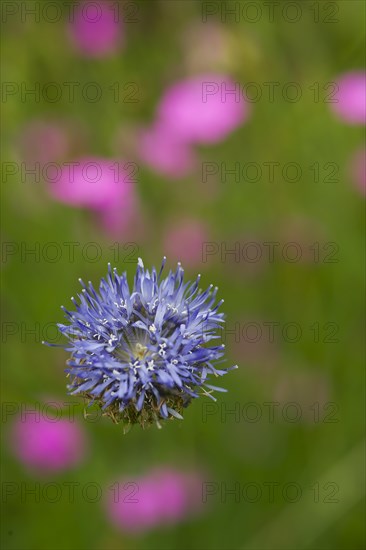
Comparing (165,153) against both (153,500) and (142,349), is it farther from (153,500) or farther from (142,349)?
(142,349)

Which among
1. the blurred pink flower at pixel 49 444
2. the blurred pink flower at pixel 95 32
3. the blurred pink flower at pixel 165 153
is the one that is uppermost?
the blurred pink flower at pixel 95 32

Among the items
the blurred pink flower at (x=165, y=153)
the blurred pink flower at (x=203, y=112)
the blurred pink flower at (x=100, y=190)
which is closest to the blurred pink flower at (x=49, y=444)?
the blurred pink flower at (x=100, y=190)

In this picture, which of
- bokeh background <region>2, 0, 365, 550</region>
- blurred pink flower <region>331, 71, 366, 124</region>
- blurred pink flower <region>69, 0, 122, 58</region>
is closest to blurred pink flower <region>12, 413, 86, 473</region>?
bokeh background <region>2, 0, 365, 550</region>

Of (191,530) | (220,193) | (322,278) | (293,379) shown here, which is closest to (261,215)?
(220,193)

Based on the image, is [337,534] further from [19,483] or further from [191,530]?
[19,483]

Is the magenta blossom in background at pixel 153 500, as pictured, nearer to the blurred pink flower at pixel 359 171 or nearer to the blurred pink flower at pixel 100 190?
the blurred pink flower at pixel 100 190
